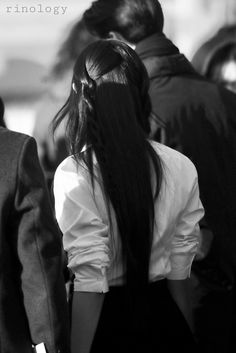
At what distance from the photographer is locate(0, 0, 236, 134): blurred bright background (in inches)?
139

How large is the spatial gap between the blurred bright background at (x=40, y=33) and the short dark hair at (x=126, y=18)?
0.14 ft

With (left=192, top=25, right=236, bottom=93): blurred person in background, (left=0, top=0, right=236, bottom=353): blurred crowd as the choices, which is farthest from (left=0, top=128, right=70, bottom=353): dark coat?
(left=192, top=25, right=236, bottom=93): blurred person in background

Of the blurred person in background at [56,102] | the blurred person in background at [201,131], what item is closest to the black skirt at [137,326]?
the blurred person in background at [201,131]

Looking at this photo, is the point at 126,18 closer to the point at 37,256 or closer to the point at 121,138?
the point at 121,138

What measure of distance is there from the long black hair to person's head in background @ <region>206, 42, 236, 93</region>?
A: 0.85 metres

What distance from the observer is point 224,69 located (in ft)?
12.0

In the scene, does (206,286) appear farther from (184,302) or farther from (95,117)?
(95,117)

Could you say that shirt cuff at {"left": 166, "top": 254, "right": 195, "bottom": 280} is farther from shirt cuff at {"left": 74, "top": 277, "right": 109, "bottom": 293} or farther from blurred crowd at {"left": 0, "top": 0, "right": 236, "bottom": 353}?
blurred crowd at {"left": 0, "top": 0, "right": 236, "bottom": 353}

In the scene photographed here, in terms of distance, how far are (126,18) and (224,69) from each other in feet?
1.52

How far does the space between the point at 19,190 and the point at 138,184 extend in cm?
51

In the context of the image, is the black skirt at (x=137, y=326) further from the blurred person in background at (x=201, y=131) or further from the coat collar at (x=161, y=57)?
the coat collar at (x=161, y=57)

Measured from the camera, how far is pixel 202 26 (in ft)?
11.7

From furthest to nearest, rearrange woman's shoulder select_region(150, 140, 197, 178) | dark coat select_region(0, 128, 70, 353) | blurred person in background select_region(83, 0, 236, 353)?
blurred person in background select_region(83, 0, 236, 353)
woman's shoulder select_region(150, 140, 197, 178)
dark coat select_region(0, 128, 70, 353)

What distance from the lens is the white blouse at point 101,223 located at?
263cm
